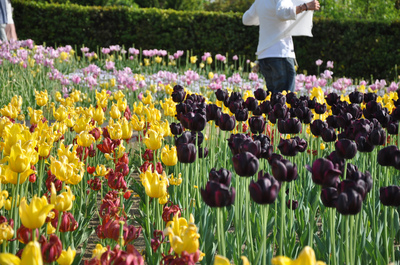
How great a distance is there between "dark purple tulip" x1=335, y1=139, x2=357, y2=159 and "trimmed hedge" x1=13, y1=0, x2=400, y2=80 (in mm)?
10195

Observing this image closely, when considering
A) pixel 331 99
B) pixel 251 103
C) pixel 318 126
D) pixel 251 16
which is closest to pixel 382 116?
pixel 318 126

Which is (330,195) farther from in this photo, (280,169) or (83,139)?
(83,139)

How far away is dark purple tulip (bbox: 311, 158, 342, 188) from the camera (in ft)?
4.89

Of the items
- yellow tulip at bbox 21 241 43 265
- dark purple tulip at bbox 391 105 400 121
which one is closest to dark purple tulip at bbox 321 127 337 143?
dark purple tulip at bbox 391 105 400 121

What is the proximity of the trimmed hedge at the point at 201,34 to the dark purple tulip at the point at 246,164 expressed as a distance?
1065cm

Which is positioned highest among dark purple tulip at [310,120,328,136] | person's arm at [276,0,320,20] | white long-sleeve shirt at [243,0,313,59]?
person's arm at [276,0,320,20]

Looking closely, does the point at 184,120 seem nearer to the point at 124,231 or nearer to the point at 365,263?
the point at 124,231

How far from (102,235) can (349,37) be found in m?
10.9

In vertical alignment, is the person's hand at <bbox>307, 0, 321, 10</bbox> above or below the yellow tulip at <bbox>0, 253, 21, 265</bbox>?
above

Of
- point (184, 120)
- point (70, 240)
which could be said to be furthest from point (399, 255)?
point (70, 240)

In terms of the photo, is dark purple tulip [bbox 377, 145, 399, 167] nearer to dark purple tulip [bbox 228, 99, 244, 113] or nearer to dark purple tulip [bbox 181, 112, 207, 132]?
dark purple tulip [bbox 181, 112, 207, 132]

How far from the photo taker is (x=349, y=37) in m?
11.6

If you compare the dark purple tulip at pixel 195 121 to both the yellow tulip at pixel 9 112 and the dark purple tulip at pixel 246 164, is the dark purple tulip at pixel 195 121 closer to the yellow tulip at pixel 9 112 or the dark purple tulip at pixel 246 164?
the dark purple tulip at pixel 246 164

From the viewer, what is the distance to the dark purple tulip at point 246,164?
1.55 meters
